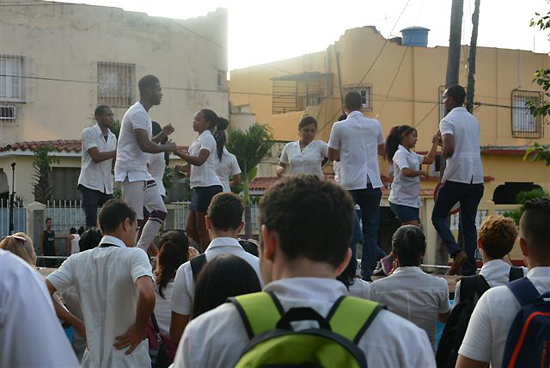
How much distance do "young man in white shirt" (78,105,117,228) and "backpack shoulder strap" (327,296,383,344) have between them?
28.3 ft

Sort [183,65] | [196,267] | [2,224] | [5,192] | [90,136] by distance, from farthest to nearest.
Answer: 1. [183,65]
2. [5,192]
3. [2,224]
4. [90,136]
5. [196,267]

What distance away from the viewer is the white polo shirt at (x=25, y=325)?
261 centimetres

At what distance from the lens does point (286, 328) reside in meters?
2.53

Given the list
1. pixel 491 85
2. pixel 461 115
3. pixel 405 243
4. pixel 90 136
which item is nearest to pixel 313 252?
pixel 405 243

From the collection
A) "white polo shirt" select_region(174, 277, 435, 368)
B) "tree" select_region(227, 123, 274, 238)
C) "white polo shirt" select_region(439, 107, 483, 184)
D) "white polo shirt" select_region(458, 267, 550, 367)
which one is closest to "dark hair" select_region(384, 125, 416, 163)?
"white polo shirt" select_region(439, 107, 483, 184)

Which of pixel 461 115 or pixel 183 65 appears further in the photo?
pixel 183 65

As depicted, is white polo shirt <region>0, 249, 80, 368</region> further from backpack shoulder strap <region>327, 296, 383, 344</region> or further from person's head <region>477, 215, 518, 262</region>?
person's head <region>477, 215, 518, 262</region>

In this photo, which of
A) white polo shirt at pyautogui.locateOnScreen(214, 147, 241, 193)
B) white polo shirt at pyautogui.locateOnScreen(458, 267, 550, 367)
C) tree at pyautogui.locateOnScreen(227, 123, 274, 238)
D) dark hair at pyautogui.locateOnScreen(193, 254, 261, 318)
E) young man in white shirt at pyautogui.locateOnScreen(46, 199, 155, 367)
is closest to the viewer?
dark hair at pyautogui.locateOnScreen(193, 254, 261, 318)

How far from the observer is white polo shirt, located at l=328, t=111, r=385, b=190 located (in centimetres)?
1002

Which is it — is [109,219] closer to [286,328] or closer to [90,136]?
[286,328]

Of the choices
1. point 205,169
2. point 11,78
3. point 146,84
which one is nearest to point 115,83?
point 11,78

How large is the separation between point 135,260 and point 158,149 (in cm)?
416

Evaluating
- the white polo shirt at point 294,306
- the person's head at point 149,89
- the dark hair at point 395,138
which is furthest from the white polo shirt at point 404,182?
the white polo shirt at point 294,306

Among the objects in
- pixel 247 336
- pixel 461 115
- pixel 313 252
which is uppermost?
pixel 461 115
